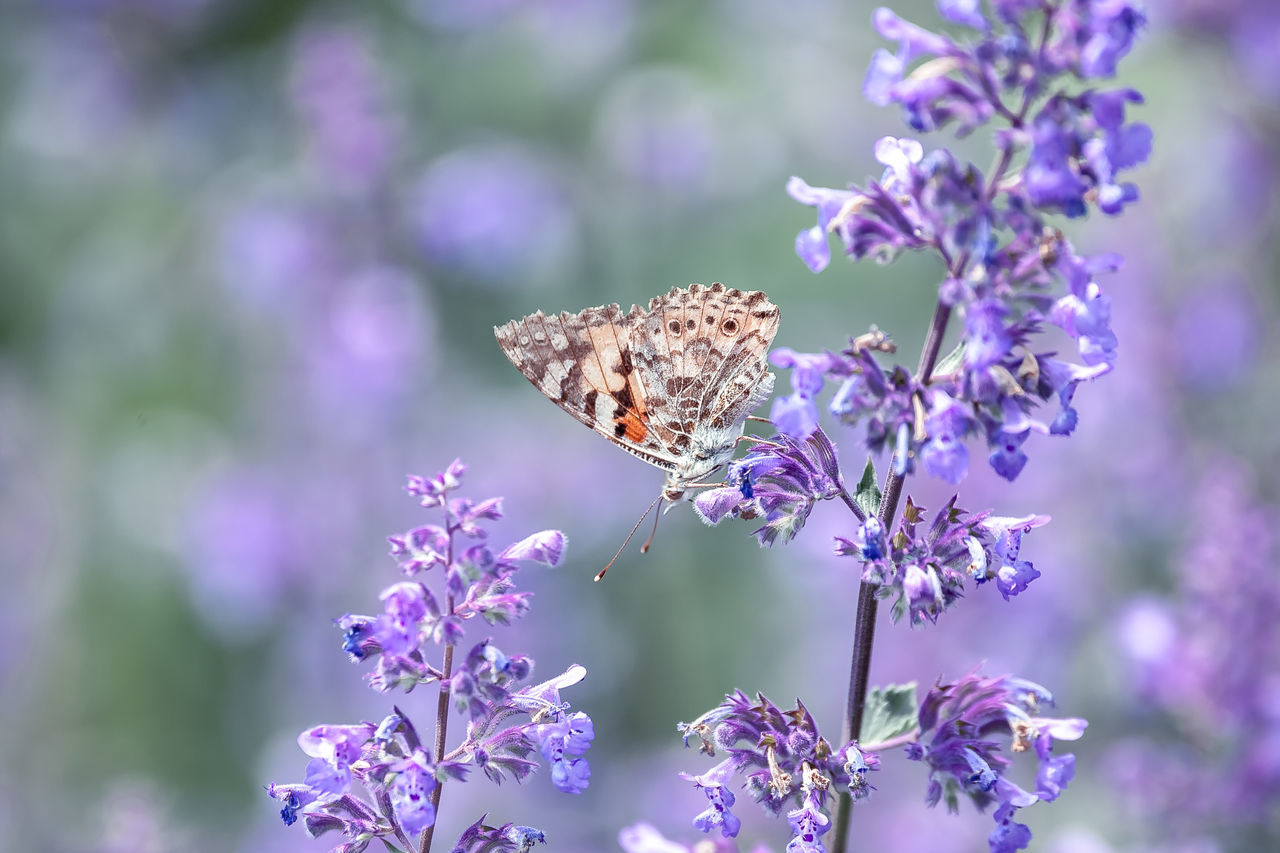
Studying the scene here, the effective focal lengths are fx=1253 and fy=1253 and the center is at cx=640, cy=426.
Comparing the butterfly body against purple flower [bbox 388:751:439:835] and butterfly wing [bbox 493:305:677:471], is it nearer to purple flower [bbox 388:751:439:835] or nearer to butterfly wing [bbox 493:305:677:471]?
butterfly wing [bbox 493:305:677:471]

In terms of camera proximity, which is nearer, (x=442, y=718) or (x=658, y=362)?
(x=442, y=718)

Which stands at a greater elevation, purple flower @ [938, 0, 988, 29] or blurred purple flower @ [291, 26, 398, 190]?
blurred purple flower @ [291, 26, 398, 190]

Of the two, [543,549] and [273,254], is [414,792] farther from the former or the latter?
[273,254]

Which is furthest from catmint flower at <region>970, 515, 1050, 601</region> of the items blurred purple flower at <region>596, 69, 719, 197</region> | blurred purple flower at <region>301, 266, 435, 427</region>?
blurred purple flower at <region>596, 69, 719, 197</region>

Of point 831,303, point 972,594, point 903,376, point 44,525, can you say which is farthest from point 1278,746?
point 44,525

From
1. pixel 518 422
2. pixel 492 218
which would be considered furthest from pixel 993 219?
pixel 518 422

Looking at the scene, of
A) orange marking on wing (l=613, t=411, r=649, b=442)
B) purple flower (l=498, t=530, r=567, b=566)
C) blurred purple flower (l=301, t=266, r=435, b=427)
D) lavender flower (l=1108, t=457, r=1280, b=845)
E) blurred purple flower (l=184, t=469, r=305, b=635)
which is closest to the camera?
purple flower (l=498, t=530, r=567, b=566)
